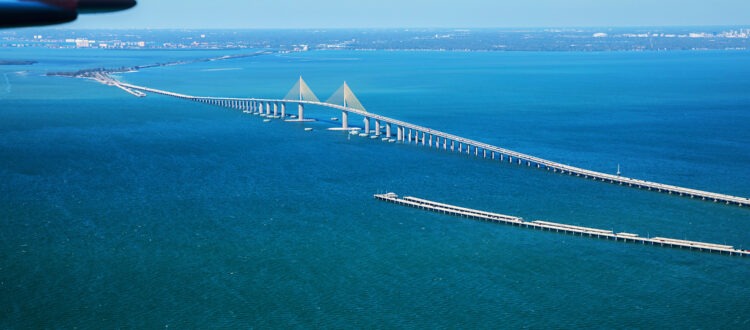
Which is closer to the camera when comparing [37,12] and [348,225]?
[37,12]

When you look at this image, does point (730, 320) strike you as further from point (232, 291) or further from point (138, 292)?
point (138, 292)

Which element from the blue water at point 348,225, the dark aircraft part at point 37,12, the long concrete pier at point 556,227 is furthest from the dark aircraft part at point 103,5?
the long concrete pier at point 556,227

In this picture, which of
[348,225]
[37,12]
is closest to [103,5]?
[37,12]

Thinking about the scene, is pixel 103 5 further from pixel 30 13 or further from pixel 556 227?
pixel 556 227

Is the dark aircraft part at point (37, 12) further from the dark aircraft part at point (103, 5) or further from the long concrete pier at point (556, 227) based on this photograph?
the long concrete pier at point (556, 227)

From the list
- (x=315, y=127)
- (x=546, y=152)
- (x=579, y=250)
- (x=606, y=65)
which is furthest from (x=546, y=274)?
(x=606, y=65)

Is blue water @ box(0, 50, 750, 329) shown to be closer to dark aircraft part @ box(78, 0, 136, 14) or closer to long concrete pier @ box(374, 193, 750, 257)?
long concrete pier @ box(374, 193, 750, 257)
